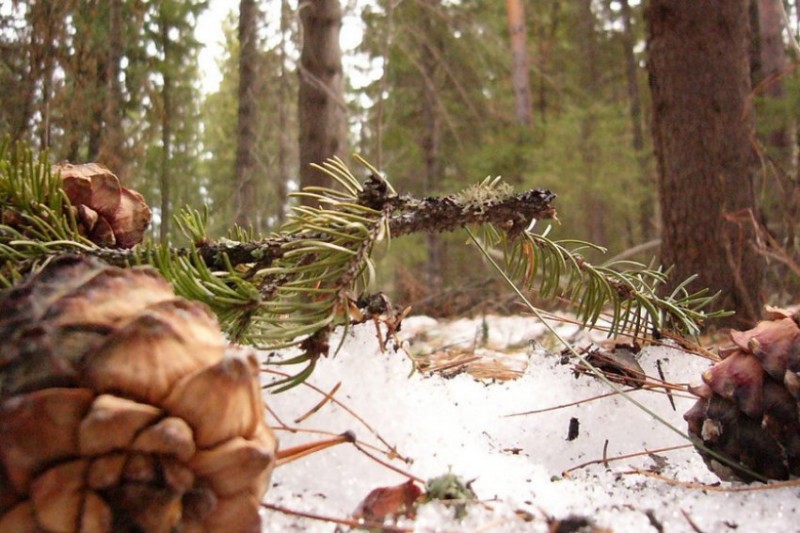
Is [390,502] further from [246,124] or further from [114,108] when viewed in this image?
[246,124]

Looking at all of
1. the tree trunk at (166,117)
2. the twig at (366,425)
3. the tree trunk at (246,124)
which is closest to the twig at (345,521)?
the twig at (366,425)

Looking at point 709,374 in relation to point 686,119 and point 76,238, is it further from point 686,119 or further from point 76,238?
point 686,119

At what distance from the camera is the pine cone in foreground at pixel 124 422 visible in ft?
1.20

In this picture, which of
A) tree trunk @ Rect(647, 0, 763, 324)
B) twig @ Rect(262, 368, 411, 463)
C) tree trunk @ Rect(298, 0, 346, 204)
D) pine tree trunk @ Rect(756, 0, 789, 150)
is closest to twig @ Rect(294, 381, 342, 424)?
twig @ Rect(262, 368, 411, 463)

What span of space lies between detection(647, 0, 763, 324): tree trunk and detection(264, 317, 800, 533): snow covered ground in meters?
0.99

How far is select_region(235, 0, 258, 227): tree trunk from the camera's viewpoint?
3.41 meters

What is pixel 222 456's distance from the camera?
390 millimetres

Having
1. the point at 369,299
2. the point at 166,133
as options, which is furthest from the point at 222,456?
the point at 166,133

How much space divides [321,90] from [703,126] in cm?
141

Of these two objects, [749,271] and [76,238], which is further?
[749,271]

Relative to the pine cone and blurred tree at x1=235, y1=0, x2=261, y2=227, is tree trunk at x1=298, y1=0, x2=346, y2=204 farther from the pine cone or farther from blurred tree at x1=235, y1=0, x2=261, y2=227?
the pine cone

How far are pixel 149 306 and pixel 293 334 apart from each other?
141mm

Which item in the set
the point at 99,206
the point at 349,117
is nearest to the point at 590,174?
the point at 349,117

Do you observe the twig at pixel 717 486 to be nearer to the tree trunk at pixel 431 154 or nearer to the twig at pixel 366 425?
the twig at pixel 366 425
